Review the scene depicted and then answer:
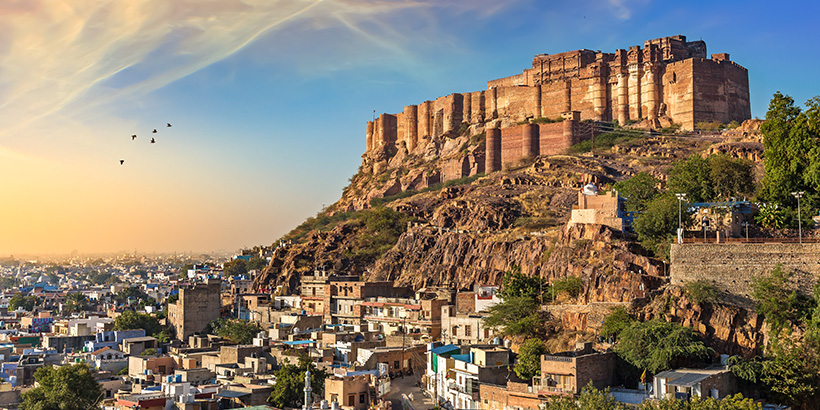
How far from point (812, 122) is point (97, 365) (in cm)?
3479

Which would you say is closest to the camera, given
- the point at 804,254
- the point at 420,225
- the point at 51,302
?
the point at 804,254

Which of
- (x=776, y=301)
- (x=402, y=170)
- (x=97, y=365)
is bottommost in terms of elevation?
(x=97, y=365)

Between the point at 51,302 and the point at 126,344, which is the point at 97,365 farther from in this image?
the point at 51,302

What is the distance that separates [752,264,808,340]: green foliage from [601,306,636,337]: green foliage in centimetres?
463

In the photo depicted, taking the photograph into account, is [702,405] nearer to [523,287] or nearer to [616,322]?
[616,322]

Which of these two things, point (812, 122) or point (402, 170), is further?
point (402, 170)

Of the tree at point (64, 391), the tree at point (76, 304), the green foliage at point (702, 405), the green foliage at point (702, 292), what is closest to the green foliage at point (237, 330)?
the tree at point (64, 391)

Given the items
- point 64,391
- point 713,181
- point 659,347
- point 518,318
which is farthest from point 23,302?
point 659,347

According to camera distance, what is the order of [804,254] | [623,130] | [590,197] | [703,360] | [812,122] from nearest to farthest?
[703,360] < [804,254] < [812,122] < [590,197] < [623,130]

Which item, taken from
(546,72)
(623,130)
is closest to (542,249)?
(623,130)

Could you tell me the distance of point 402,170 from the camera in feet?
298

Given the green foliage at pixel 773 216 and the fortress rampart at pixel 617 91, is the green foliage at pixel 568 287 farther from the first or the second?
the fortress rampart at pixel 617 91

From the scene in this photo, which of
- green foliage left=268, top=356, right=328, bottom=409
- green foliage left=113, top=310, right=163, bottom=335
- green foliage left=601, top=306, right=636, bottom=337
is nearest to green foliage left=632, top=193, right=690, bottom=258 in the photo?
green foliage left=601, top=306, right=636, bottom=337

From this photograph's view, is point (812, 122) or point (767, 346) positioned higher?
point (812, 122)
